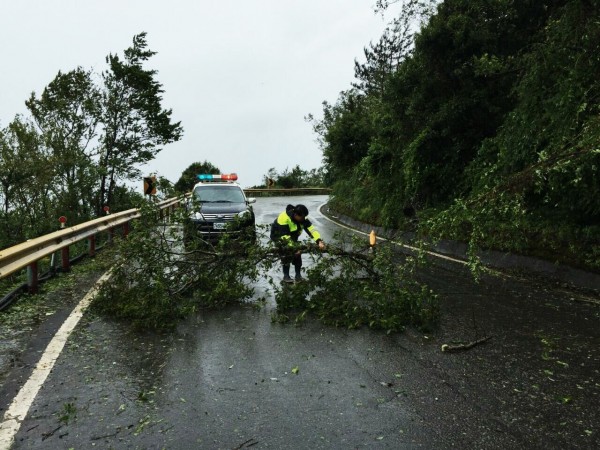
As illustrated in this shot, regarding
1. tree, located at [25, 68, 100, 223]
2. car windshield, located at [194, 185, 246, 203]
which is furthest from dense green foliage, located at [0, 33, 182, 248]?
car windshield, located at [194, 185, 246, 203]

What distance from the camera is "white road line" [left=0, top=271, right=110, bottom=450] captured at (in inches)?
139

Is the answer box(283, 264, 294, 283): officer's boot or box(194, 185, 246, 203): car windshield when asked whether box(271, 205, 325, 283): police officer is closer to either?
box(283, 264, 294, 283): officer's boot

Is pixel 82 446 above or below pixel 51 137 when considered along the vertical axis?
below

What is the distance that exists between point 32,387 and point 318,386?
2405mm

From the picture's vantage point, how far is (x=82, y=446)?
10.8 ft

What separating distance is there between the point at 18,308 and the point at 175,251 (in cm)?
223

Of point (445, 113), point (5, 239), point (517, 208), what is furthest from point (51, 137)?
point (517, 208)

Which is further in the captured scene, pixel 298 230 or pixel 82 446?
pixel 298 230

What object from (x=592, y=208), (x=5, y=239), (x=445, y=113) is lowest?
(x=5, y=239)

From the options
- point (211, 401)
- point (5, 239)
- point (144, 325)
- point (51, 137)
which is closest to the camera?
point (211, 401)

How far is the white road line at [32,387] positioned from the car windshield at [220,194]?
7.98m

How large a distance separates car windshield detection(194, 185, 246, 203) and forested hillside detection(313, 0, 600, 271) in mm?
4756

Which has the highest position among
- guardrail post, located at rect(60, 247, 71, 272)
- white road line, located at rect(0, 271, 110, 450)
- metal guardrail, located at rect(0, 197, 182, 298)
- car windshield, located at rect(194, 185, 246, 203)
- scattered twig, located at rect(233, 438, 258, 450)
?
car windshield, located at rect(194, 185, 246, 203)

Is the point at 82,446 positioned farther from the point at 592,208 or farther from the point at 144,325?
the point at 592,208
